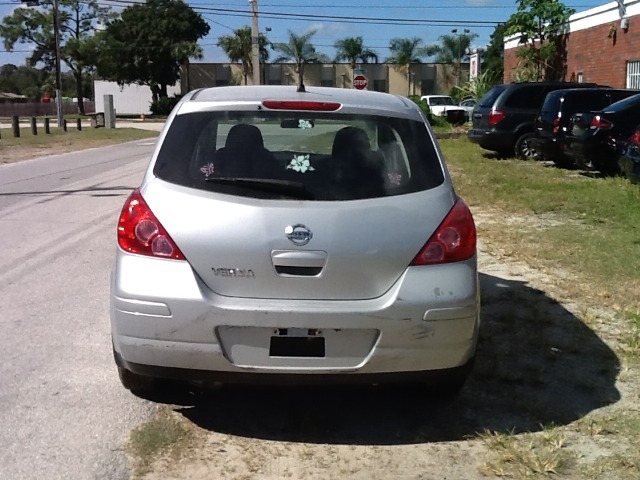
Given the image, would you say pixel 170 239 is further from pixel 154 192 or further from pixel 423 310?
pixel 423 310

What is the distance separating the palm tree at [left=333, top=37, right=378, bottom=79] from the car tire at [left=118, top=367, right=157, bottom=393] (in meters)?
73.8

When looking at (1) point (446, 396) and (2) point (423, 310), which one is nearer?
(2) point (423, 310)

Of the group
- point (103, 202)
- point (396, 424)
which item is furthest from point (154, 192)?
point (103, 202)

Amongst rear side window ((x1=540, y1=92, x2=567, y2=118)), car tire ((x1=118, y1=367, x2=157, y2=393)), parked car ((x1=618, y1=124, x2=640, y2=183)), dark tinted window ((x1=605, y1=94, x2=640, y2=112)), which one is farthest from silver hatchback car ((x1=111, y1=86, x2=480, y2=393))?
rear side window ((x1=540, y1=92, x2=567, y2=118))

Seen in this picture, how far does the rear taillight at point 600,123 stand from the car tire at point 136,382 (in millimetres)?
11380

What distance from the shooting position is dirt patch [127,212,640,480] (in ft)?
12.5

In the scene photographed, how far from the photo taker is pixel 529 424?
169 inches

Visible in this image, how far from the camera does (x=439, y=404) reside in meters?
4.57

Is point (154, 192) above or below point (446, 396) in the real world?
above

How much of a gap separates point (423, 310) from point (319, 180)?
2.61 ft

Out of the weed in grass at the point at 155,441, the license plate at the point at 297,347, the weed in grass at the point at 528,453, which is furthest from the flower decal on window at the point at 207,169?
the weed in grass at the point at 528,453

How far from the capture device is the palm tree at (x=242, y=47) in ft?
250

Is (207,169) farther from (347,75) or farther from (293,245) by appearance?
Answer: (347,75)

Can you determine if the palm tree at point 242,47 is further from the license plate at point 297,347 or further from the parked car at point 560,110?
the license plate at point 297,347
